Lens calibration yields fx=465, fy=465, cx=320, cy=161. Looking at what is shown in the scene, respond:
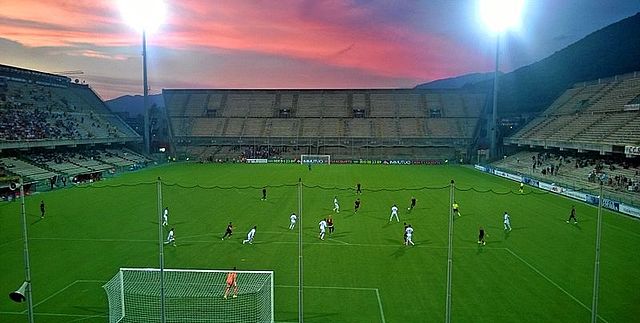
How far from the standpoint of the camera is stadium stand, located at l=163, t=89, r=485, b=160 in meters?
82.1

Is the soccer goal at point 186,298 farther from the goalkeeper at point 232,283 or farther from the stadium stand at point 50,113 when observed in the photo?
the stadium stand at point 50,113

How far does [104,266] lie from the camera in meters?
19.7

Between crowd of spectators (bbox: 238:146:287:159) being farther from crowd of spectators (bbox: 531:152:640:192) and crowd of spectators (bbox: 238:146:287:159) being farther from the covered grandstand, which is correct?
crowd of spectators (bbox: 531:152:640:192)

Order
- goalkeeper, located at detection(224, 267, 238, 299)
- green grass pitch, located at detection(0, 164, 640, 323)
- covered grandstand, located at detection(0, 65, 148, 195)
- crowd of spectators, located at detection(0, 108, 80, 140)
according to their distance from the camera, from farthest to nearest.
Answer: crowd of spectators, located at detection(0, 108, 80, 140), covered grandstand, located at detection(0, 65, 148, 195), goalkeeper, located at detection(224, 267, 238, 299), green grass pitch, located at detection(0, 164, 640, 323)

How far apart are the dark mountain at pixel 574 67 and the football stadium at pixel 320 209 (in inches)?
241

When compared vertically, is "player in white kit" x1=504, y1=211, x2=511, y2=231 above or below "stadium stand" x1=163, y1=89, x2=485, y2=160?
below

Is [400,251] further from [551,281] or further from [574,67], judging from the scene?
[574,67]

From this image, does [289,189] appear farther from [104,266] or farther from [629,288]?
[629,288]

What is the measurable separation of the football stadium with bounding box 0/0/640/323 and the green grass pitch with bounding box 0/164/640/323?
0.11 metres

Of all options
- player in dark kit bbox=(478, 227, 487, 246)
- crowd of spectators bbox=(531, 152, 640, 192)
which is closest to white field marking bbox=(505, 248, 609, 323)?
player in dark kit bbox=(478, 227, 487, 246)

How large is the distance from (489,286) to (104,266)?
51.3 ft

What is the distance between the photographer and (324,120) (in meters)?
88.4

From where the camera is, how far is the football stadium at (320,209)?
51.6 ft

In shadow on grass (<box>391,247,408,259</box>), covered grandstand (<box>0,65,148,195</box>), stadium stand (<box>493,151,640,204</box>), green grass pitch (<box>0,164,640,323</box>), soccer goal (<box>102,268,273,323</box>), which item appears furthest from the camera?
covered grandstand (<box>0,65,148,195</box>)
